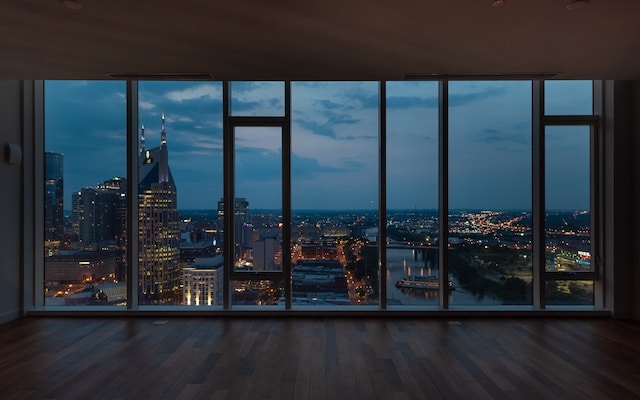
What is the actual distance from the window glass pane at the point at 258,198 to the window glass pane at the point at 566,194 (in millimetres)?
3730

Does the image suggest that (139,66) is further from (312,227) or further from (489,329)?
(489,329)

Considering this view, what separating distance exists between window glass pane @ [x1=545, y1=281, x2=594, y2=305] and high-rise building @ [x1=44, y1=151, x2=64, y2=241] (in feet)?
22.3

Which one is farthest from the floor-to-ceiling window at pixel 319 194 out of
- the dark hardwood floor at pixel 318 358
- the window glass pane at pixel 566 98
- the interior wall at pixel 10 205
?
the dark hardwood floor at pixel 318 358

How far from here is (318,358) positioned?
3635 mm

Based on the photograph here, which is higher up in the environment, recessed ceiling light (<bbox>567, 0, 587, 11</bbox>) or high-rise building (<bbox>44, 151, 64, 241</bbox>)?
recessed ceiling light (<bbox>567, 0, 587, 11</bbox>)

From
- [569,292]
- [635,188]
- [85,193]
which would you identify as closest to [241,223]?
[85,193]

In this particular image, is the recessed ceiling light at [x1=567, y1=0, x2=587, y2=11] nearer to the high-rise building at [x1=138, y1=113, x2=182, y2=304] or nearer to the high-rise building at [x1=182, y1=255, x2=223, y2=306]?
the high-rise building at [x1=182, y1=255, x2=223, y2=306]

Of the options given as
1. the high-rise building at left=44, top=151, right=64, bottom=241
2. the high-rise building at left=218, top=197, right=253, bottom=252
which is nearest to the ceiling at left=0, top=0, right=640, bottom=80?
the high-rise building at left=44, top=151, right=64, bottom=241

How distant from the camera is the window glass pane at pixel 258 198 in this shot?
17.2 ft

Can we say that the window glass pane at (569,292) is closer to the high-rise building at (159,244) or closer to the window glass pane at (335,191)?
the window glass pane at (335,191)

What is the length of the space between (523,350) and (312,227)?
284 cm

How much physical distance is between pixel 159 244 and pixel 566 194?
18.6 ft

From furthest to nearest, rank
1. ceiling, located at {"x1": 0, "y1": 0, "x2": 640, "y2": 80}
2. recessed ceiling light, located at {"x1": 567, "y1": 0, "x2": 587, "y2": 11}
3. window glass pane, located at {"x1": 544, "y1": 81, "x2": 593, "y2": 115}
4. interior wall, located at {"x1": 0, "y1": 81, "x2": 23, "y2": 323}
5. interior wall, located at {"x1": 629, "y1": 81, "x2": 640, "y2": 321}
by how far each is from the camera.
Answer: window glass pane, located at {"x1": 544, "y1": 81, "x2": 593, "y2": 115}
interior wall, located at {"x1": 629, "y1": 81, "x2": 640, "y2": 321}
interior wall, located at {"x1": 0, "y1": 81, "x2": 23, "y2": 323}
ceiling, located at {"x1": 0, "y1": 0, "x2": 640, "y2": 80}
recessed ceiling light, located at {"x1": 567, "y1": 0, "x2": 587, "y2": 11}

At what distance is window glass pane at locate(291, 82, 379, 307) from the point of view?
5219mm
